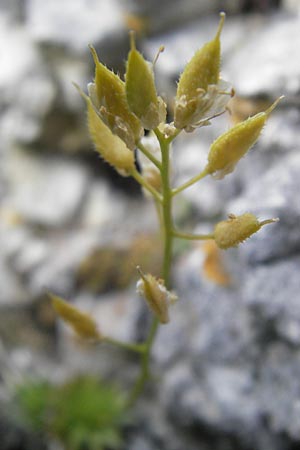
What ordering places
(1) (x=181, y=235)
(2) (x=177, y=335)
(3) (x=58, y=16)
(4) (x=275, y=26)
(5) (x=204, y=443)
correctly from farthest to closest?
(3) (x=58, y=16) → (4) (x=275, y=26) → (2) (x=177, y=335) → (5) (x=204, y=443) → (1) (x=181, y=235)

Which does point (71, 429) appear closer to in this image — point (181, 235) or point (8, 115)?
point (181, 235)

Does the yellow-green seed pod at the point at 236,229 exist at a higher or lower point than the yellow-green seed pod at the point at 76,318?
lower

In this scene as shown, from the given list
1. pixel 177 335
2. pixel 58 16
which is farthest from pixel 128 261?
pixel 58 16

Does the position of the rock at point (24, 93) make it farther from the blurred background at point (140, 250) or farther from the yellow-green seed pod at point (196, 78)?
the yellow-green seed pod at point (196, 78)

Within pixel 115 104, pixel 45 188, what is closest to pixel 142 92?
pixel 115 104

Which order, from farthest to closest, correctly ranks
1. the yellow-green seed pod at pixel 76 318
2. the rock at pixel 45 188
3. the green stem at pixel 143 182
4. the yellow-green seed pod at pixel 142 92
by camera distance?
the rock at pixel 45 188, the yellow-green seed pod at pixel 76 318, the green stem at pixel 143 182, the yellow-green seed pod at pixel 142 92

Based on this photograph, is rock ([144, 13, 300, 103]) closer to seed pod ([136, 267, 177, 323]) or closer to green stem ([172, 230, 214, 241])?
green stem ([172, 230, 214, 241])

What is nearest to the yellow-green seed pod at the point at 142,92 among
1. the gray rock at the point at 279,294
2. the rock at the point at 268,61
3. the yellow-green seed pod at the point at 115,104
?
the yellow-green seed pod at the point at 115,104
